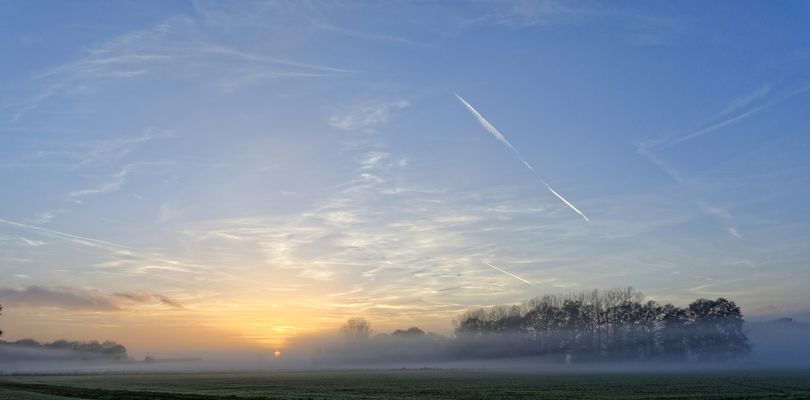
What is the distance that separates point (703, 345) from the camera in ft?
591

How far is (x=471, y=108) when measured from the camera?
94.6 meters

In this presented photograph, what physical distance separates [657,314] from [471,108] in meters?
135

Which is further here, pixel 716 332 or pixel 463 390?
pixel 716 332

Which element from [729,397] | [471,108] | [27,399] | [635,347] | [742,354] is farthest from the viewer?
[635,347]

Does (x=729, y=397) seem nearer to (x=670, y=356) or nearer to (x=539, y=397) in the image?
(x=539, y=397)

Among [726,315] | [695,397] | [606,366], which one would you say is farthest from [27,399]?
[726,315]

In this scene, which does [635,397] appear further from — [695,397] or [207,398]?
[207,398]

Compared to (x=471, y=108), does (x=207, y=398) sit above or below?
below

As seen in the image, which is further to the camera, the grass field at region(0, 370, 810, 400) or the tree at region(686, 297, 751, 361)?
the tree at region(686, 297, 751, 361)

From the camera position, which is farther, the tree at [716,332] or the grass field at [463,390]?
the tree at [716,332]

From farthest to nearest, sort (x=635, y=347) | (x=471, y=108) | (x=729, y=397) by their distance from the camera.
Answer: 1. (x=635, y=347)
2. (x=471, y=108)
3. (x=729, y=397)

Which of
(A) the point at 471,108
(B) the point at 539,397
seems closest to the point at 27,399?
(B) the point at 539,397

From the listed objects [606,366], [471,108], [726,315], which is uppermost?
[471,108]

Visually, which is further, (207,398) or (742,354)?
(742,354)
